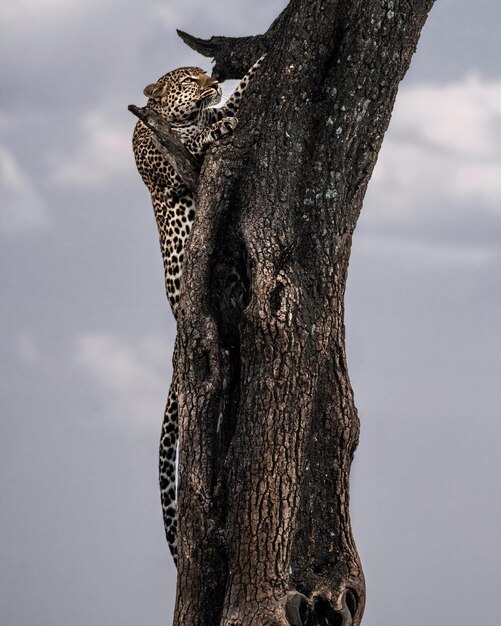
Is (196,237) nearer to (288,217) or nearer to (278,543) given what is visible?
(288,217)

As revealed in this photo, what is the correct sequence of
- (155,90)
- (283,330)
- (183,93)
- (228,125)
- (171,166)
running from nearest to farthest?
(283,330), (228,125), (171,166), (183,93), (155,90)

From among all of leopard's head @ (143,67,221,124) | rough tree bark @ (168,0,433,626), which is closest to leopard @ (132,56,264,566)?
leopard's head @ (143,67,221,124)

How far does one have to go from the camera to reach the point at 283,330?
5707 mm

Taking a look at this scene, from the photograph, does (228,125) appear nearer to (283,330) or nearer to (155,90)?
(283,330)

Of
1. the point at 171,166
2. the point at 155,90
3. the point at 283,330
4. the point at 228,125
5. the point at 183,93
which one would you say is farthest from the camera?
the point at 155,90

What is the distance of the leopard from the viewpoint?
662cm

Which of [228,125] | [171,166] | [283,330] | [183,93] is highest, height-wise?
[183,93]

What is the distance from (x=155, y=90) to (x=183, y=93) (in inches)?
9.1

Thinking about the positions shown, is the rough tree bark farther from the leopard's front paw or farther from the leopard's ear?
the leopard's ear

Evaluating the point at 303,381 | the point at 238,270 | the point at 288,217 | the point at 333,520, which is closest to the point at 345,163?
the point at 288,217

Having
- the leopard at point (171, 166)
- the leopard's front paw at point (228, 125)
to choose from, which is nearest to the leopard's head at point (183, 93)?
the leopard at point (171, 166)

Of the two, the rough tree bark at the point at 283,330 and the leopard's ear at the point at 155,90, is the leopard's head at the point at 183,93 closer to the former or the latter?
the leopard's ear at the point at 155,90

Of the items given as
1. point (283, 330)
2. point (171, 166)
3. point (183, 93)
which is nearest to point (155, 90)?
point (183, 93)

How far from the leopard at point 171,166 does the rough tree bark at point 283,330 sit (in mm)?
378
